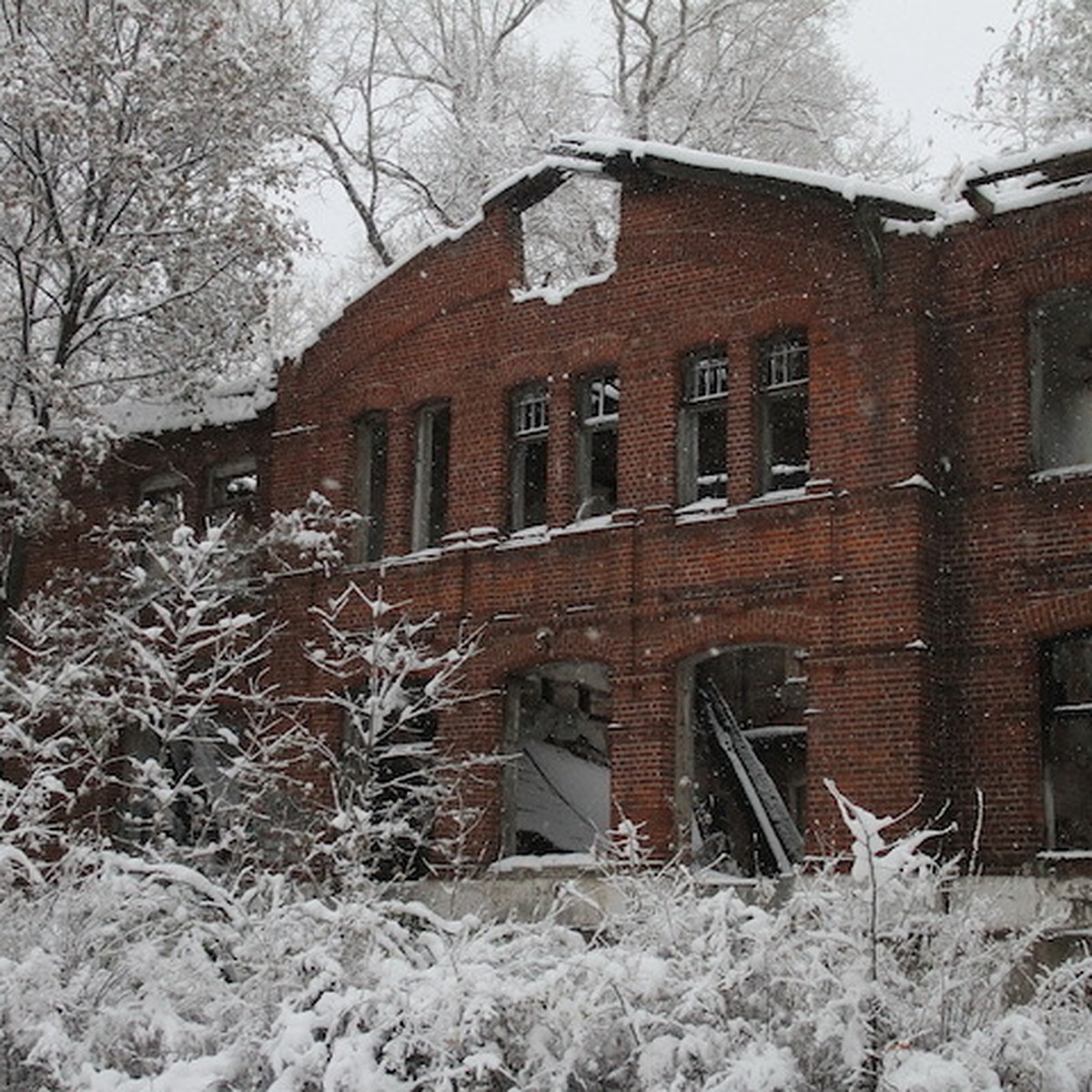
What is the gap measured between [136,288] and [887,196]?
858 cm

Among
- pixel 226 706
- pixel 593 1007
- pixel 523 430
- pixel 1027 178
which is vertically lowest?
pixel 593 1007

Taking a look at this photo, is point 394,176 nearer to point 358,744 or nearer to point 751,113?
point 751,113

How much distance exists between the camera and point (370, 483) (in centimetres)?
2123

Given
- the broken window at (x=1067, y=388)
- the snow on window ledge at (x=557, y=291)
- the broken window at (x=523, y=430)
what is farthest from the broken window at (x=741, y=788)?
the snow on window ledge at (x=557, y=291)

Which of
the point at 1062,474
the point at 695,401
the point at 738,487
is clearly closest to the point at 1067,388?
the point at 1062,474

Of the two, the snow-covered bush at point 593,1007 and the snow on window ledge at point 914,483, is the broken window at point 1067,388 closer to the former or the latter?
the snow on window ledge at point 914,483

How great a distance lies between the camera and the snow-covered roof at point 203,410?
72.7 feet

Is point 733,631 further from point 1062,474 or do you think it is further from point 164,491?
point 164,491

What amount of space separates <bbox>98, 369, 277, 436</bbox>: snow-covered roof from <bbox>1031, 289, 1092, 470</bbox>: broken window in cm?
959

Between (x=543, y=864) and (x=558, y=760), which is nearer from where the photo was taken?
(x=543, y=864)

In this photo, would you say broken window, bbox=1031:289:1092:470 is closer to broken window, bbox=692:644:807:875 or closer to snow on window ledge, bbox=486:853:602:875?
broken window, bbox=692:644:807:875

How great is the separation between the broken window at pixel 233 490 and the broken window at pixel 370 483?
73.1 inches

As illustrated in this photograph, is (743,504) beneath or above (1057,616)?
above

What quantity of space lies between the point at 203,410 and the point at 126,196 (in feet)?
10.0
